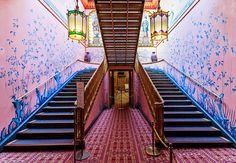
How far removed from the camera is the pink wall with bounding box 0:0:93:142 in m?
4.25

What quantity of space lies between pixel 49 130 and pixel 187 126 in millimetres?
4074

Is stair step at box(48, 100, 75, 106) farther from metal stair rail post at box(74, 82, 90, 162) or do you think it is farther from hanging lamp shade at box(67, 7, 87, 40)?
hanging lamp shade at box(67, 7, 87, 40)

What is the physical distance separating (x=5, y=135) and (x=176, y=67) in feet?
24.4

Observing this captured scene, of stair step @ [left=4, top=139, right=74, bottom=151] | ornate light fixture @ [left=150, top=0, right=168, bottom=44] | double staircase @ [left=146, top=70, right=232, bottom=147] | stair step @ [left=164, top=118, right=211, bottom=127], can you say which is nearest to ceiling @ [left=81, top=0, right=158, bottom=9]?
ornate light fixture @ [left=150, top=0, right=168, bottom=44]

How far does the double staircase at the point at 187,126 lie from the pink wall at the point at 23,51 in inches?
168

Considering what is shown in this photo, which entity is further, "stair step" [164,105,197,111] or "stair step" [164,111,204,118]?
"stair step" [164,105,197,111]

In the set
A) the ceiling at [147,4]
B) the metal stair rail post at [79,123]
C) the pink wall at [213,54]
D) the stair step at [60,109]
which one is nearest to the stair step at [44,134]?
the metal stair rail post at [79,123]

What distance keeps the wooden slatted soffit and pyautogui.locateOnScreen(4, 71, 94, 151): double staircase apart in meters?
3.12

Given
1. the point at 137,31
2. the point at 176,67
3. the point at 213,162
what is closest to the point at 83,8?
the point at 137,31

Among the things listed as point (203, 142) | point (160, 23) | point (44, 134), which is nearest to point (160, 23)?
point (160, 23)

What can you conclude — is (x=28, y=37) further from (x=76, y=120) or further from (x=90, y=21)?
(x=90, y=21)

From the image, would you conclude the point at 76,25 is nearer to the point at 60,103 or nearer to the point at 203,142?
the point at 60,103

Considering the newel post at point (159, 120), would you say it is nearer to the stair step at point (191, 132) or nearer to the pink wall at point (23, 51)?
the stair step at point (191, 132)

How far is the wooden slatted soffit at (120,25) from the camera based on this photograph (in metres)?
6.13
